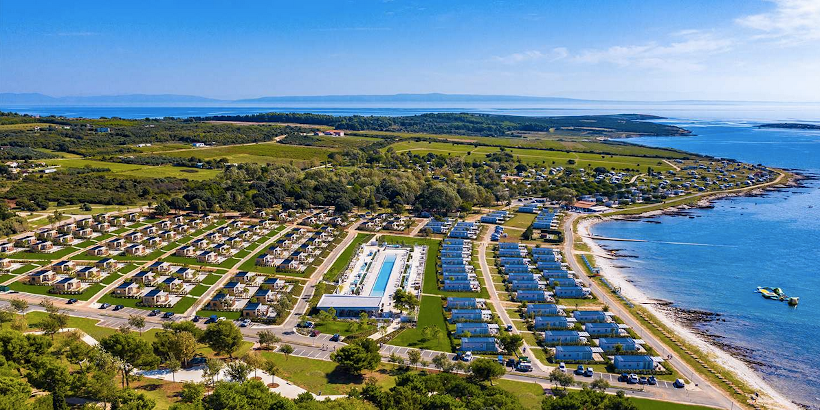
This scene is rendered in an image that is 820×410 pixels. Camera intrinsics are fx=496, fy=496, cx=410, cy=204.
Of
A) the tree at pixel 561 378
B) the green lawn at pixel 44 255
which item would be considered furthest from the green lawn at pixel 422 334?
the green lawn at pixel 44 255

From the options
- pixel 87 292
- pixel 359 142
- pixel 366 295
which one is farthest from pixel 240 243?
pixel 359 142

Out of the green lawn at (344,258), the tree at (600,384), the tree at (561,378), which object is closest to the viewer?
the tree at (600,384)

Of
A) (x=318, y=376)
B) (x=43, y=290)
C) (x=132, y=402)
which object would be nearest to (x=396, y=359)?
(x=318, y=376)

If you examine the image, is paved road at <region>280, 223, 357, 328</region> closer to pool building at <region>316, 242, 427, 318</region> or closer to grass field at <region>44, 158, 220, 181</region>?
pool building at <region>316, 242, 427, 318</region>

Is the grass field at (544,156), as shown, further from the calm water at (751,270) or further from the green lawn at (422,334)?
the green lawn at (422,334)

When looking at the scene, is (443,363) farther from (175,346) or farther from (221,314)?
(221,314)

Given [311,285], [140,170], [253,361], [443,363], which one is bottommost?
[311,285]
